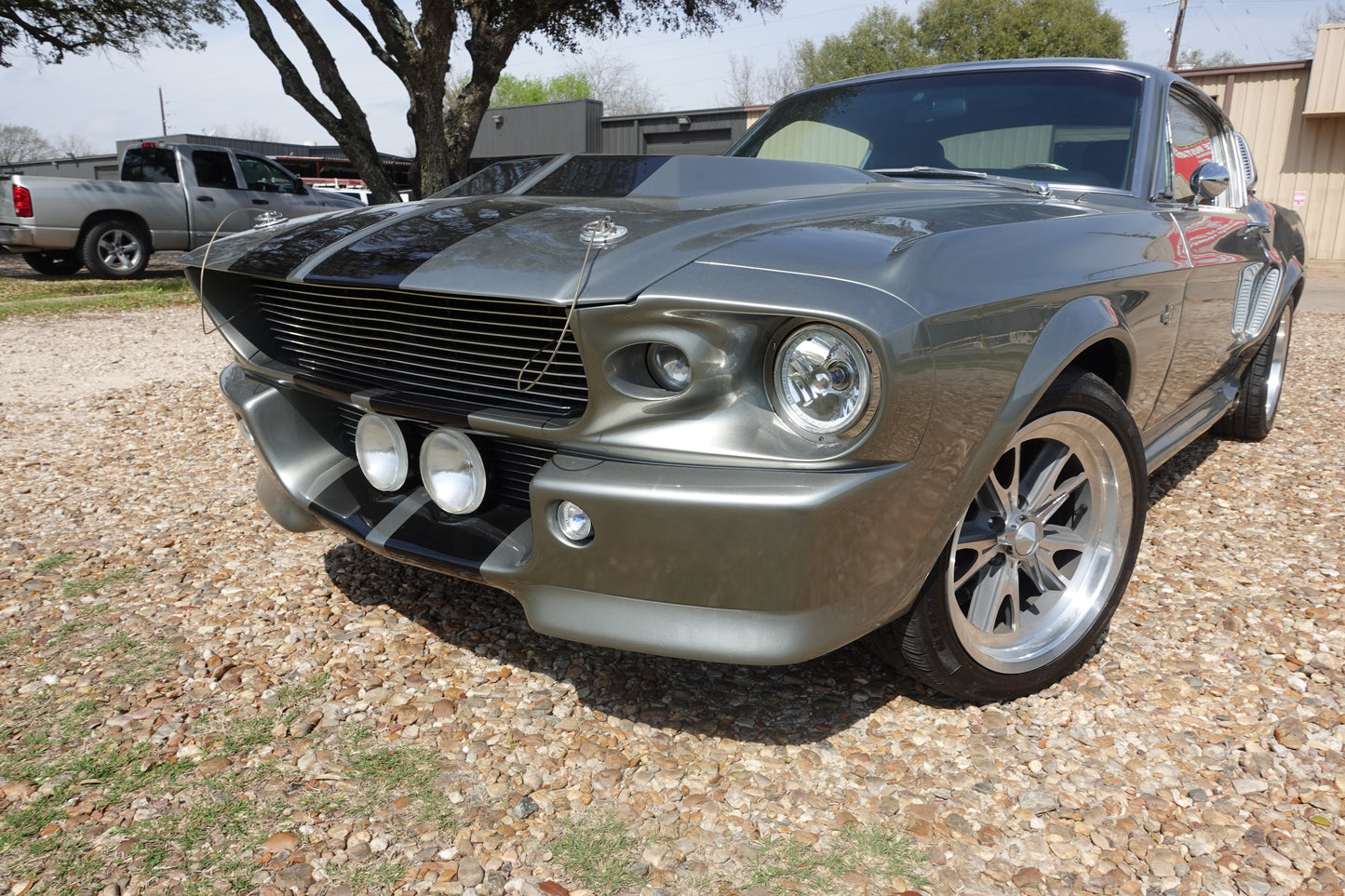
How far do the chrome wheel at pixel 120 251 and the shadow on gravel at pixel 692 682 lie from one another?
452 inches

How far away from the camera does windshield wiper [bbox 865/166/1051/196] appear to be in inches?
107

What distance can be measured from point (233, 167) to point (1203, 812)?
1363 centimetres

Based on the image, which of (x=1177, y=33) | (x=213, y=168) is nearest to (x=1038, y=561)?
(x=213, y=168)

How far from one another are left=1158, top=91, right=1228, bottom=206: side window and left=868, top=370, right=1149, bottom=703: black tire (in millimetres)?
1131

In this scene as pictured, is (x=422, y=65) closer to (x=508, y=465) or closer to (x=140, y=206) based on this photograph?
(x=140, y=206)

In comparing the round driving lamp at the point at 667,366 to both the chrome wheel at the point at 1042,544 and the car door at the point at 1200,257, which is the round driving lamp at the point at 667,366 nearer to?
the chrome wheel at the point at 1042,544

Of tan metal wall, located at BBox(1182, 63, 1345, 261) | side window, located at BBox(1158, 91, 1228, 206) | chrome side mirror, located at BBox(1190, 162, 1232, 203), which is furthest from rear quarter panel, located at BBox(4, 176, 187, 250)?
tan metal wall, located at BBox(1182, 63, 1345, 261)

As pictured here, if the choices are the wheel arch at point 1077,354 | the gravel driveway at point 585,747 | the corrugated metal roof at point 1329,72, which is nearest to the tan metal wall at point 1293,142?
the corrugated metal roof at point 1329,72

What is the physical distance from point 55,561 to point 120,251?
35.3 feet

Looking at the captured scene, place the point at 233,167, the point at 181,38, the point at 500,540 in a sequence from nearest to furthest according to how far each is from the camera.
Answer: the point at 500,540 < the point at 233,167 < the point at 181,38

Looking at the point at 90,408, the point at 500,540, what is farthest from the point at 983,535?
the point at 90,408

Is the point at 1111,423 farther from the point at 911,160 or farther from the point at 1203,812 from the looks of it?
the point at 911,160

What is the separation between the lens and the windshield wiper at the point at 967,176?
8.89 feet

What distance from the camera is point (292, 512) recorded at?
2549mm
